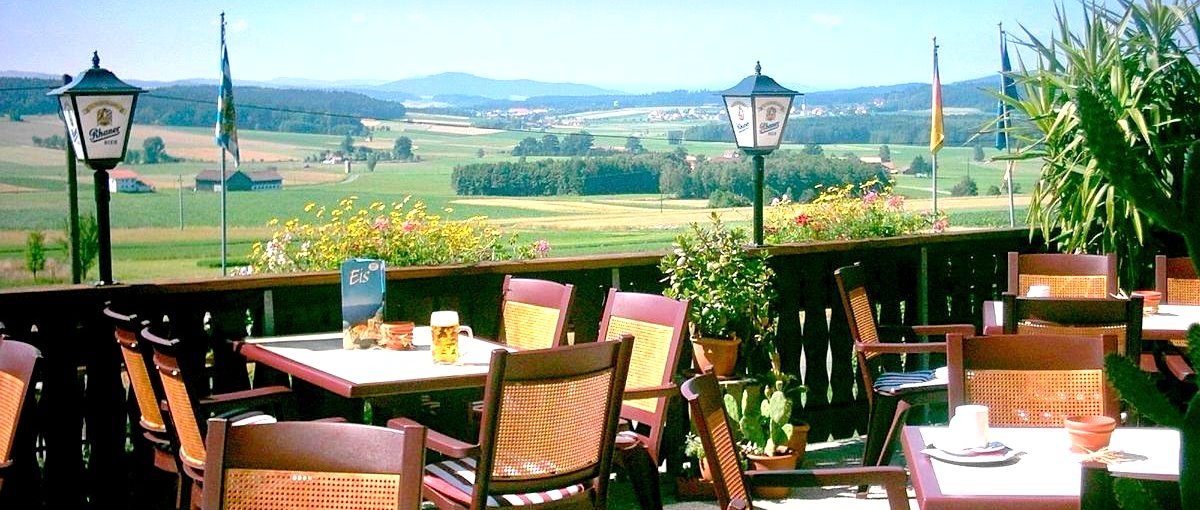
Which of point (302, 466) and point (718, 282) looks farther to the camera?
point (718, 282)

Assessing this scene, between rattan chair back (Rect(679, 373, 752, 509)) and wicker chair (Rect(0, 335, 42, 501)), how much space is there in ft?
5.37

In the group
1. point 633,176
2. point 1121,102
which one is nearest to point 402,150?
point 633,176

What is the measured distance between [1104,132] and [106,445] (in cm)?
479

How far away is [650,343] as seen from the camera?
457 cm

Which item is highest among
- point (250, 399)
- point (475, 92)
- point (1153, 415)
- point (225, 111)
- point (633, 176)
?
point (475, 92)

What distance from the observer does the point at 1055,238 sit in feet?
23.2

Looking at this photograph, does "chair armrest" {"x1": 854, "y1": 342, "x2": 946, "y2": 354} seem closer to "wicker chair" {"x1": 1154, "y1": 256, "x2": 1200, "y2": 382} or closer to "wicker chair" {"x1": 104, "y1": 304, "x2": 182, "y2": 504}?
A: "wicker chair" {"x1": 1154, "y1": 256, "x2": 1200, "y2": 382}

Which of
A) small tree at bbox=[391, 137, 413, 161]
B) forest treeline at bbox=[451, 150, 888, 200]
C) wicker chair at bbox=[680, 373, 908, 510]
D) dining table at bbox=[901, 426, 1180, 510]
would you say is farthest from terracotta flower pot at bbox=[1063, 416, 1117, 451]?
small tree at bbox=[391, 137, 413, 161]

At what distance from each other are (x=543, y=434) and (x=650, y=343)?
1.16 metres

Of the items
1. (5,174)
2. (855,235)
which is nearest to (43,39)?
(5,174)

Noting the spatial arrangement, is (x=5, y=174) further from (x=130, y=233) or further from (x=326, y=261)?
(x=326, y=261)

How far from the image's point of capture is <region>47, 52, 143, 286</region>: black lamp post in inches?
200

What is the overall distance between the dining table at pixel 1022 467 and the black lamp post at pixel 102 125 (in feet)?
10.9

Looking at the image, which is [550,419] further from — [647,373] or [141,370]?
[141,370]
